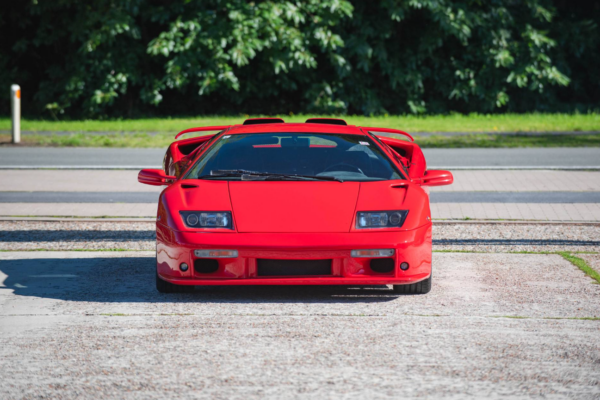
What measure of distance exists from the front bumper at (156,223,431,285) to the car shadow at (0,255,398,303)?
0.21 m

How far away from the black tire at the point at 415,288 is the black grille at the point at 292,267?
603mm

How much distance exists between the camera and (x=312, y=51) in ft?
87.2

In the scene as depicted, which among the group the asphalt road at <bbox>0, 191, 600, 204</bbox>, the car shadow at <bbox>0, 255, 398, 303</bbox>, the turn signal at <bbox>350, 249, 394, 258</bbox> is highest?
the turn signal at <bbox>350, 249, 394, 258</bbox>

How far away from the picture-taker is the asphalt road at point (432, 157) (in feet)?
47.4

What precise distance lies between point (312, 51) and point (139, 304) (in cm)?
2174

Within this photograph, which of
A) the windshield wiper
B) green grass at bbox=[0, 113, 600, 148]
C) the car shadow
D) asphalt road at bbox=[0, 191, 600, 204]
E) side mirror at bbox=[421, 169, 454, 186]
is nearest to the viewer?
the car shadow

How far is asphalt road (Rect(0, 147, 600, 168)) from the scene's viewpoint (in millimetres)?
14461

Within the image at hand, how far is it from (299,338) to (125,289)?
1730 millimetres

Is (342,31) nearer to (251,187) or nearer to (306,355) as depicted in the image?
(251,187)

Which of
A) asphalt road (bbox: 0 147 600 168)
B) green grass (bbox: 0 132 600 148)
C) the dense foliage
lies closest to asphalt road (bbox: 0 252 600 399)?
asphalt road (bbox: 0 147 600 168)

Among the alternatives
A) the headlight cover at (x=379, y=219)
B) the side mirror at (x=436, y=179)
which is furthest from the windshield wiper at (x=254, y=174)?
the side mirror at (x=436, y=179)

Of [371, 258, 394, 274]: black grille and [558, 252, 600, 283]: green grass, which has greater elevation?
[371, 258, 394, 274]: black grille

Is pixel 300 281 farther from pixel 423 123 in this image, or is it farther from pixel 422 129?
pixel 423 123

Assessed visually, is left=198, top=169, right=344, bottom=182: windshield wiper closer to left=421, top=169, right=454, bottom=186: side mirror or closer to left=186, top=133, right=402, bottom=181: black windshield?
left=186, top=133, right=402, bottom=181: black windshield
